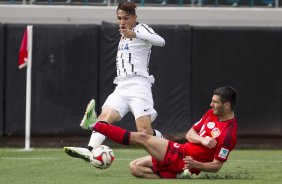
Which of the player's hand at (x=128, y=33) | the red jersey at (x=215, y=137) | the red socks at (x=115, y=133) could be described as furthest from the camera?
the player's hand at (x=128, y=33)

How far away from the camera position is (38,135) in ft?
61.8

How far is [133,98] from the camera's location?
11.4m

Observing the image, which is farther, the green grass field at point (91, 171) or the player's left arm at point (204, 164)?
the player's left arm at point (204, 164)

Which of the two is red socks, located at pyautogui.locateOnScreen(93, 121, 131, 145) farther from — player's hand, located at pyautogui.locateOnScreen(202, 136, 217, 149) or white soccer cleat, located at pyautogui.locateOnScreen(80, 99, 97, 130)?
player's hand, located at pyautogui.locateOnScreen(202, 136, 217, 149)

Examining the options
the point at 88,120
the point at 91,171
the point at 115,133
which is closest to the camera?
the point at 115,133

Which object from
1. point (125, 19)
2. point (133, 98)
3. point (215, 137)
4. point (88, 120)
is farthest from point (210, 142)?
point (125, 19)

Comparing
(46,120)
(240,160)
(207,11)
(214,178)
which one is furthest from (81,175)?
(207,11)

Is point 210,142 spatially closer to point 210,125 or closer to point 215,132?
point 215,132

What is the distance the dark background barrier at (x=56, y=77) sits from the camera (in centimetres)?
1877

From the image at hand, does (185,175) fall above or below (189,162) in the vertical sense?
below

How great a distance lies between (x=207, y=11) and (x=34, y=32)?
14.0ft

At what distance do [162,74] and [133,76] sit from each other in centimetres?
751

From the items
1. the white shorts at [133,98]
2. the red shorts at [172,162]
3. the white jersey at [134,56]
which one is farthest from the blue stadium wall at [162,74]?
the red shorts at [172,162]

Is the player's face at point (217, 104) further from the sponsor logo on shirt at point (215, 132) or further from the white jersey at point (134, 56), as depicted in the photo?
the white jersey at point (134, 56)
